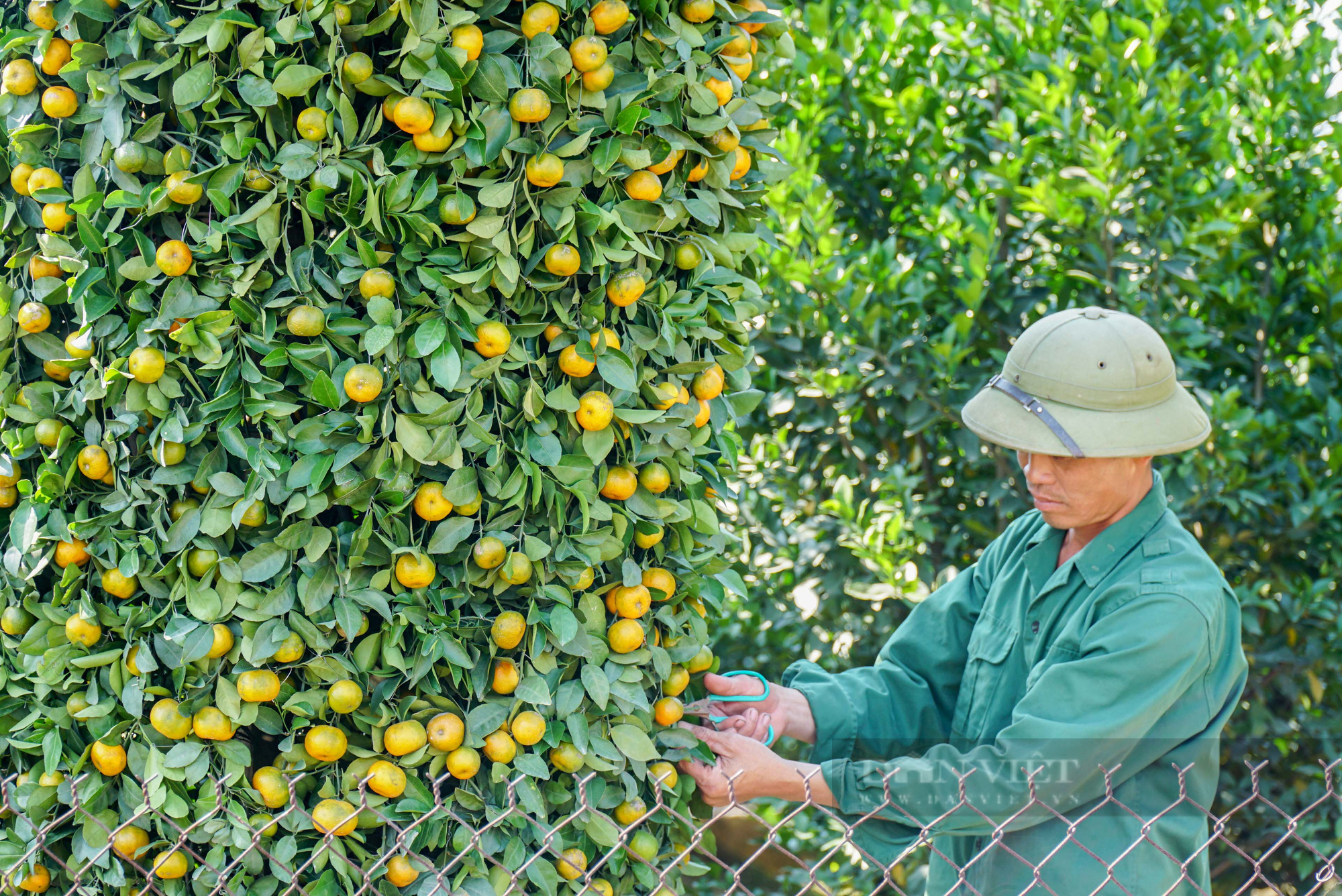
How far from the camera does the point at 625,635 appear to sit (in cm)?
196

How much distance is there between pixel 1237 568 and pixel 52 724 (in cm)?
330

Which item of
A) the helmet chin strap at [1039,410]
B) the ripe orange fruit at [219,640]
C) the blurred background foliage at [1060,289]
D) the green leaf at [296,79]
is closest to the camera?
the green leaf at [296,79]

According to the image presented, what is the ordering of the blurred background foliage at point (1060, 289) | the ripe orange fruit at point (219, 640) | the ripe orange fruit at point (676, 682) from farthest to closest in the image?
the blurred background foliage at point (1060, 289) → the ripe orange fruit at point (676, 682) → the ripe orange fruit at point (219, 640)

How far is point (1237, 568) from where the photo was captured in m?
3.65

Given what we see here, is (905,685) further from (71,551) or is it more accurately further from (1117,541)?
(71,551)

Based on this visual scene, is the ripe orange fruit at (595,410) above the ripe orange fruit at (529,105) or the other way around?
the other way around

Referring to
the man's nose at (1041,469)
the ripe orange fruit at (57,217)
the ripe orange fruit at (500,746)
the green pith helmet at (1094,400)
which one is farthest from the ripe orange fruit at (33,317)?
the man's nose at (1041,469)

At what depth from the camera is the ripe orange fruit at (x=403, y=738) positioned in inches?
70.7

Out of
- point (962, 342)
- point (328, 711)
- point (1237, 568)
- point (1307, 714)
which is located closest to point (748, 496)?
point (962, 342)

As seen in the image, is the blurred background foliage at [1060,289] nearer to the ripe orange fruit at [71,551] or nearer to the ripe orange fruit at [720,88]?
the ripe orange fruit at [720,88]

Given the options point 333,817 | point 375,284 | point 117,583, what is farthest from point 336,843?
point 375,284

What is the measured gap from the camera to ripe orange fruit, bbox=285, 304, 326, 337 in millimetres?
1729

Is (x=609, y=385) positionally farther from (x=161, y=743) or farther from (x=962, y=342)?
(x=962, y=342)

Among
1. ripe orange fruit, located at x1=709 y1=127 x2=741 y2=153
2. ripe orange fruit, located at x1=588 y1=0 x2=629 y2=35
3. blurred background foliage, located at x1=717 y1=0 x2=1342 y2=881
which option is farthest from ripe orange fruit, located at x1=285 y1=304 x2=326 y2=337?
blurred background foliage, located at x1=717 y1=0 x2=1342 y2=881
